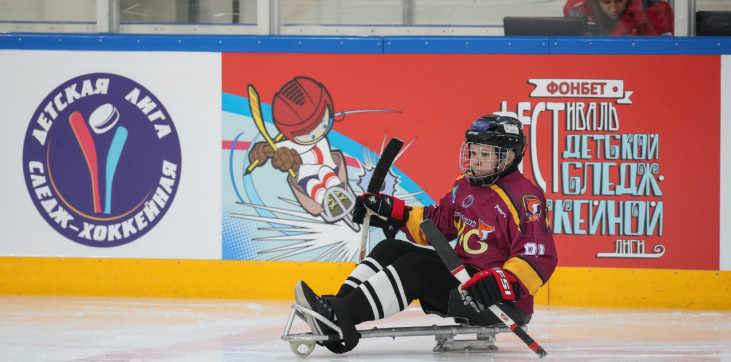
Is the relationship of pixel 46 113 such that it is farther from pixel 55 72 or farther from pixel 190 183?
pixel 190 183

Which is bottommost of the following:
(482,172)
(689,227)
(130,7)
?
(689,227)

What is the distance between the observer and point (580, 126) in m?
4.81

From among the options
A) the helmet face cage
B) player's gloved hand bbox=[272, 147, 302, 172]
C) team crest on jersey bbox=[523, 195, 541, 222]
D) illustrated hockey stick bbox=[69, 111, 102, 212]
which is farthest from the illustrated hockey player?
team crest on jersey bbox=[523, 195, 541, 222]

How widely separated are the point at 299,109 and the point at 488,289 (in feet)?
7.00

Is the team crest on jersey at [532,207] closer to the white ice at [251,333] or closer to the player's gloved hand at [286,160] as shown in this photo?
the white ice at [251,333]

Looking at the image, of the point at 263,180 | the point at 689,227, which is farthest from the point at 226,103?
the point at 689,227

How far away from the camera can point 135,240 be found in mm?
4996

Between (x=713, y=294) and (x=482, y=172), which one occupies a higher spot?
(x=482, y=172)

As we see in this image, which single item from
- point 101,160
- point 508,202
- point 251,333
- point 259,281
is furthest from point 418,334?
point 101,160

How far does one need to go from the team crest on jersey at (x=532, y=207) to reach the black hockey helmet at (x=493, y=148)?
Answer: 0.52 feet

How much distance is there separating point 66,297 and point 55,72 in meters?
1.18

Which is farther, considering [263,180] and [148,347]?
[263,180]

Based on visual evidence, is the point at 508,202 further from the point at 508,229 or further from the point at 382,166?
the point at 382,166

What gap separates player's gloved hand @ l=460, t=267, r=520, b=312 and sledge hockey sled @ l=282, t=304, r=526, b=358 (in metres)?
A: 0.25
